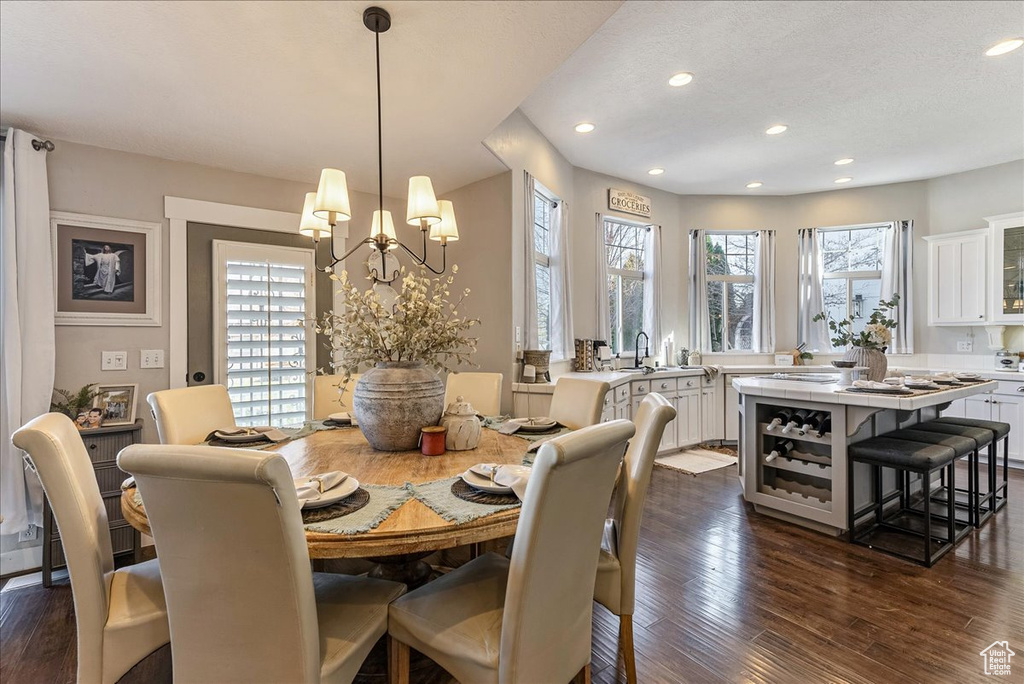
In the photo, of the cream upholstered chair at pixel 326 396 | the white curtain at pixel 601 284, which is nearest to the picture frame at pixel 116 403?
the cream upholstered chair at pixel 326 396

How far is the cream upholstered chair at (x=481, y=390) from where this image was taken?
291cm

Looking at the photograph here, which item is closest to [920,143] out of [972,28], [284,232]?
[972,28]

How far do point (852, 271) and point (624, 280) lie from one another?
2998 millimetres

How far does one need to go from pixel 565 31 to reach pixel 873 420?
3.09 m

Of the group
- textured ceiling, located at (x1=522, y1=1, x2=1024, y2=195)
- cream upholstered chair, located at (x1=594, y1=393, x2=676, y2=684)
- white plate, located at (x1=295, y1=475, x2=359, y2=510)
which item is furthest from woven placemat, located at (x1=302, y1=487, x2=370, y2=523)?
textured ceiling, located at (x1=522, y1=1, x2=1024, y2=195)

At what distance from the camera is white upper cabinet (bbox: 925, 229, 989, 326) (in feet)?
15.9

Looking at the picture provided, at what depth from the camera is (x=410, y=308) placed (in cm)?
186

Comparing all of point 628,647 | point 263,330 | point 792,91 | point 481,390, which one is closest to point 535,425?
point 481,390

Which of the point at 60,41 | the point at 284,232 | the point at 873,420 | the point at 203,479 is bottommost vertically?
the point at 873,420

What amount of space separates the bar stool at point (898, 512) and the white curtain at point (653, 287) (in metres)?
2.74

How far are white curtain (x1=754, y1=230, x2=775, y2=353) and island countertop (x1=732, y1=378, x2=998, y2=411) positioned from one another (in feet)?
8.00

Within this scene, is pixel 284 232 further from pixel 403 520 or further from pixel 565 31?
pixel 403 520

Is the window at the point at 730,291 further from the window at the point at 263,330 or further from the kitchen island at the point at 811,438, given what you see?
the window at the point at 263,330

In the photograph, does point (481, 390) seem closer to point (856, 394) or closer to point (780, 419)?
point (780, 419)
